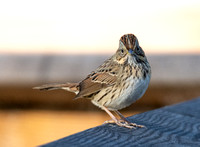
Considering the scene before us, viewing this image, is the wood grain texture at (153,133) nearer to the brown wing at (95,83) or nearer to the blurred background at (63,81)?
the brown wing at (95,83)

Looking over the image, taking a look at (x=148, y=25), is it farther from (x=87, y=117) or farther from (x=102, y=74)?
(x=102, y=74)

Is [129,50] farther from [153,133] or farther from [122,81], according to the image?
[153,133]

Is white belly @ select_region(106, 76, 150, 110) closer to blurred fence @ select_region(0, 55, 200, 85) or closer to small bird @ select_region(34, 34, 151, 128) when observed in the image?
small bird @ select_region(34, 34, 151, 128)

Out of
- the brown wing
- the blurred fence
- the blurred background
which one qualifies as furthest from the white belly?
the blurred fence

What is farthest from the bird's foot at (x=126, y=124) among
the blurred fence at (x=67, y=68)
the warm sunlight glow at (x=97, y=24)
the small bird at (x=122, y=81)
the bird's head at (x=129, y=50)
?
the warm sunlight glow at (x=97, y=24)

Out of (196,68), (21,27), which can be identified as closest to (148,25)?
A: (21,27)

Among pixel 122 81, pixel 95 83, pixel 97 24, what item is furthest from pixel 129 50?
pixel 97 24

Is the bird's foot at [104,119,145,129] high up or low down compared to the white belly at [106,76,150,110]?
down
